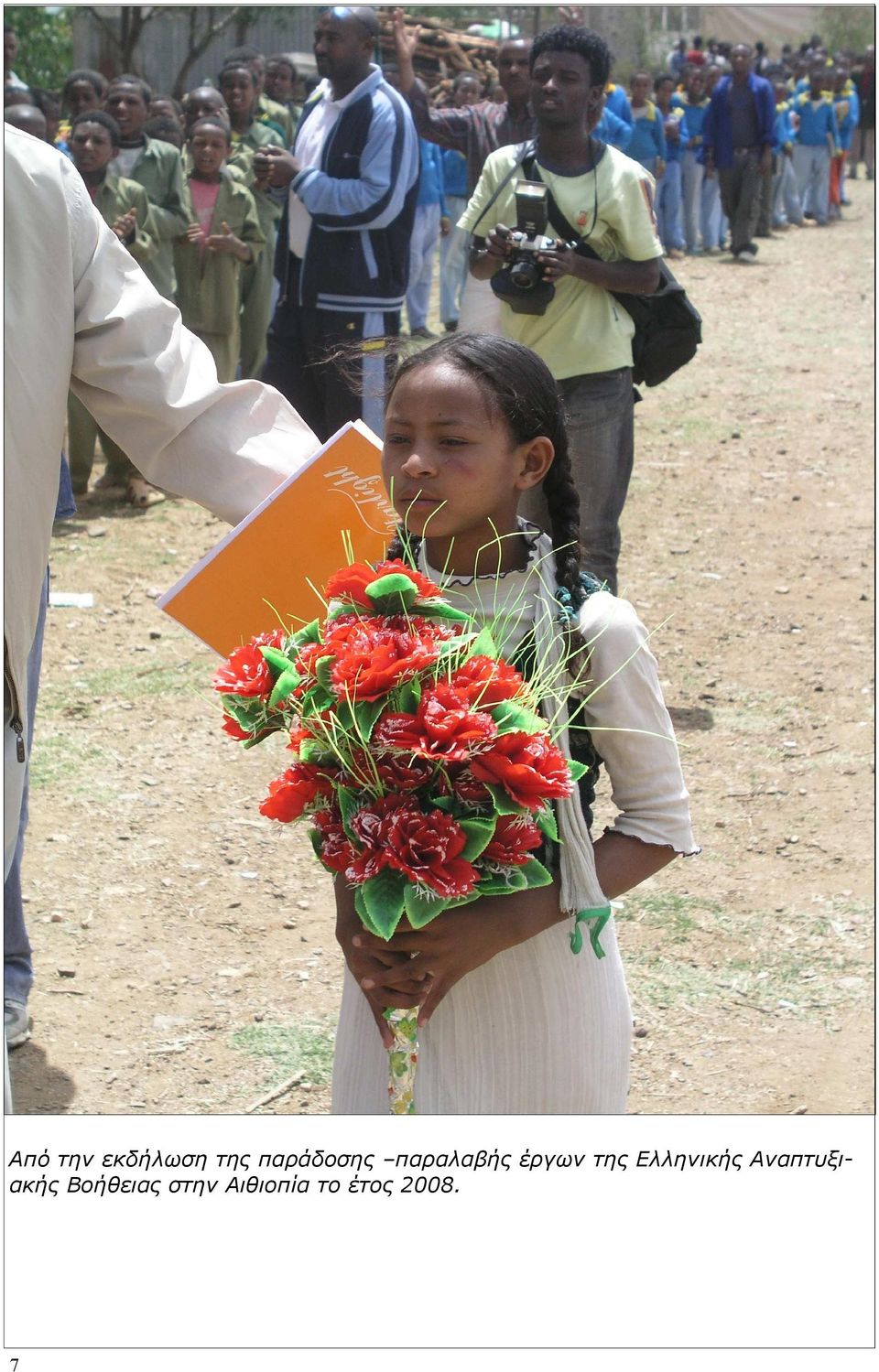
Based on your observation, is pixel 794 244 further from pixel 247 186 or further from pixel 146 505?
pixel 146 505

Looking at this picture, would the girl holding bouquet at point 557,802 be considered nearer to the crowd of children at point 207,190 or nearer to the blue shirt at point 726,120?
the crowd of children at point 207,190

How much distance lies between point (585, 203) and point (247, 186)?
4906 millimetres

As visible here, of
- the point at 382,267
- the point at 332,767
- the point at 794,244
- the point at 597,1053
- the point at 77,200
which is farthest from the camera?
the point at 794,244

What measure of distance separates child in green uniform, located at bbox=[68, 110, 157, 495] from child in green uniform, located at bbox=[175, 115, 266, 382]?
1.55 feet

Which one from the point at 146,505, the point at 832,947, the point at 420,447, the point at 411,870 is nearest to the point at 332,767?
the point at 411,870

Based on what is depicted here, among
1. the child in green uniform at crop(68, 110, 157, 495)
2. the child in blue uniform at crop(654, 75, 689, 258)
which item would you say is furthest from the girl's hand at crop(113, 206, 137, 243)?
the child in blue uniform at crop(654, 75, 689, 258)

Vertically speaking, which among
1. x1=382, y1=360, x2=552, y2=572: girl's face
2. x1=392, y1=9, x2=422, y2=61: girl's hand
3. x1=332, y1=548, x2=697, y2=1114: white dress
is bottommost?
x1=332, y1=548, x2=697, y2=1114: white dress

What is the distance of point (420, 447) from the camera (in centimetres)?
200

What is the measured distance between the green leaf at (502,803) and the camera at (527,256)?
3312mm

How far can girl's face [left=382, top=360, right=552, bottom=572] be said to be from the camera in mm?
1987

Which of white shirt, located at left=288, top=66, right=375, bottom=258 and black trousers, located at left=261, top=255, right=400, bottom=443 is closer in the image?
black trousers, located at left=261, top=255, right=400, bottom=443

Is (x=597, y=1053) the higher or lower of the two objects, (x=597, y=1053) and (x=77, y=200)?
the lower

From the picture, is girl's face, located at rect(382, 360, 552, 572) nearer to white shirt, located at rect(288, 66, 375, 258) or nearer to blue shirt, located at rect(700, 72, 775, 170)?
white shirt, located at rect(288, 66, 375, 258)

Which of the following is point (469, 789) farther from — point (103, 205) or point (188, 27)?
point (188, 27)
